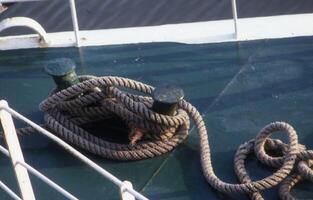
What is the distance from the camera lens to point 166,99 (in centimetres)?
182

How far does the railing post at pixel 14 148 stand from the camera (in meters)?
1.45

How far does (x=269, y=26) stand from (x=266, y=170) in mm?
1001

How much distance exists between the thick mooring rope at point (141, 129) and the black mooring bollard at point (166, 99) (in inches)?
0.8

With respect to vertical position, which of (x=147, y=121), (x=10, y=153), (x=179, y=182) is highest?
(x=10, y=153)

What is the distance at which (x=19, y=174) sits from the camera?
5.06 ft

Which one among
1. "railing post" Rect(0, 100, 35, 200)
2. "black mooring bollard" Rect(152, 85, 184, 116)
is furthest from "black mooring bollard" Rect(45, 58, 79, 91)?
"railing post" Rect(0, 100, 35, 200)

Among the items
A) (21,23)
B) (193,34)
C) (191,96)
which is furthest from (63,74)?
(193,34)

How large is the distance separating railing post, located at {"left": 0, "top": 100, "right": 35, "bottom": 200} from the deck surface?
0.91 feet

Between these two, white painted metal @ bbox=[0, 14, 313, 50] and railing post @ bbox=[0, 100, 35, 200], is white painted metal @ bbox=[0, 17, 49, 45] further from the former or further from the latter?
railing post @ bbox=[0, 100, 35, 200]

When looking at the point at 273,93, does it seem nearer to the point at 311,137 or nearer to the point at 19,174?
the point at 311,137

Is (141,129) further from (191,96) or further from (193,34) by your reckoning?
(193,34)

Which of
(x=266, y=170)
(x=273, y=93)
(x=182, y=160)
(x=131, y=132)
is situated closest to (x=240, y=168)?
(x=266, y=170)

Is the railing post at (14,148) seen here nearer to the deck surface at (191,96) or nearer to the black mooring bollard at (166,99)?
the deck surface at (191,96)

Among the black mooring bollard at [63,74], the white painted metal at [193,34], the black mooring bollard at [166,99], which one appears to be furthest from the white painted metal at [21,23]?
the black mooring bollard at [166,99]
